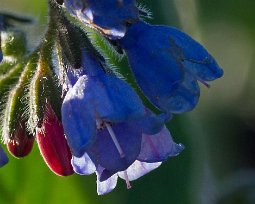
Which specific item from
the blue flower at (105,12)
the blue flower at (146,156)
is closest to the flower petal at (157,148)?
the blue flower at (146,156)

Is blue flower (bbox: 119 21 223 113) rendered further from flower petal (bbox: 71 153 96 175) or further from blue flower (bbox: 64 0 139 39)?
flower petal (bbox: 71 153 96 175)

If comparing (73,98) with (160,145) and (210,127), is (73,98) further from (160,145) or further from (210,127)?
(210,127)

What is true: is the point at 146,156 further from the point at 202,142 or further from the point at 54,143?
the point at 202,142

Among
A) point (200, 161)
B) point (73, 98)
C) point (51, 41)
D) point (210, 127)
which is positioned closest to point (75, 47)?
point (51, 41)

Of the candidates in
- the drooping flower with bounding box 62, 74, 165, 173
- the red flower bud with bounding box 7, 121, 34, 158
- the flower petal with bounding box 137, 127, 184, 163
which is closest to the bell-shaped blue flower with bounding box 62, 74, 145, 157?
the drooping flower with bounding box 62, 74, 165, 173

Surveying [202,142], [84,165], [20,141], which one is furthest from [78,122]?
[202,142]

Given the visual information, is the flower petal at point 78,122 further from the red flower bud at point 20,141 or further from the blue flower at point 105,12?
the red flower bud at point 20,141
